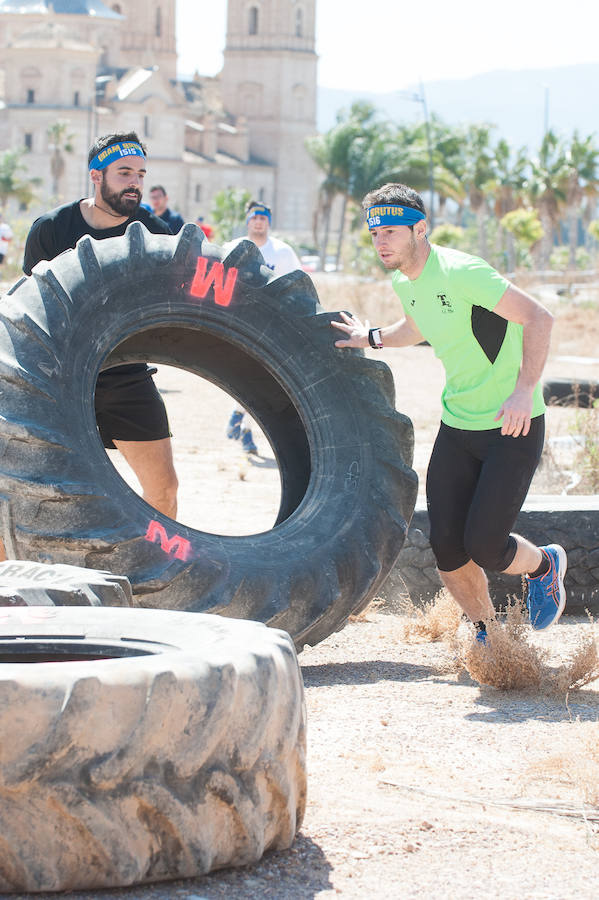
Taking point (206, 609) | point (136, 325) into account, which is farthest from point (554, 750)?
point (136, 325)

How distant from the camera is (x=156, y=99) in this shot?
93.8m

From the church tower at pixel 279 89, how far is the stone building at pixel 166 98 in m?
0.09

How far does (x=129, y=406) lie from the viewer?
18.9ft

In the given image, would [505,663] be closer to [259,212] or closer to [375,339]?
[375,339]

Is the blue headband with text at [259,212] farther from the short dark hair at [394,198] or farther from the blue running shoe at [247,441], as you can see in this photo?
the short dark hair at [394,198]

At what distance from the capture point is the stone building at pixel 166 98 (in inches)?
3664

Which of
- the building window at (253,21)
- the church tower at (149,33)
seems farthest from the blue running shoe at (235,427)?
the church tower at (149,33)

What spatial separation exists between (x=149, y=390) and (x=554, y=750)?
268 centimetres

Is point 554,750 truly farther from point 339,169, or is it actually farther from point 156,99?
point 156,99

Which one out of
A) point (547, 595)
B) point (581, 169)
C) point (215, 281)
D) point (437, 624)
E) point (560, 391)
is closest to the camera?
point (547, 595)

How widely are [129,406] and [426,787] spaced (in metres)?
2.74

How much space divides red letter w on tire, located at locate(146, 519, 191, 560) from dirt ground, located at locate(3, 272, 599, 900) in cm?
67

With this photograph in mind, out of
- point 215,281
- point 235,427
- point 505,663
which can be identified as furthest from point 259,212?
point 505,663

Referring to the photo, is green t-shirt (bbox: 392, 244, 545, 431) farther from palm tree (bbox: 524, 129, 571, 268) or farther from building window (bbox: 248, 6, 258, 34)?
building window (bbox: 248, 6, 258, 34)
